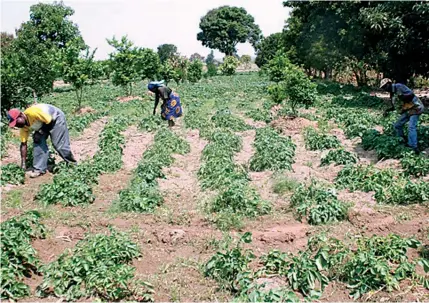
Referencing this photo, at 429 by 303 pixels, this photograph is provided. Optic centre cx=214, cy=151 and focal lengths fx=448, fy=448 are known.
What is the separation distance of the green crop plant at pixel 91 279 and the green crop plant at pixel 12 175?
151 inches

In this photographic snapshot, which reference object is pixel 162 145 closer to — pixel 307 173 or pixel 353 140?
pixel 307 173

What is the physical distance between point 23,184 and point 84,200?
1.74 metres

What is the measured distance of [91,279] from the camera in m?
4.42

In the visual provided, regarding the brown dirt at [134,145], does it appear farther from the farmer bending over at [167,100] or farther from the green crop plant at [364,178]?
the green crop plant at [364,178]

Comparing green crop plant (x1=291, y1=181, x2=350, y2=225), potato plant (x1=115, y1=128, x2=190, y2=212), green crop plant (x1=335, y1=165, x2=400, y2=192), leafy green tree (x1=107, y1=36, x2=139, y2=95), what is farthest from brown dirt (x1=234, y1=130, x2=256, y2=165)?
leafy green tree (x1=107, y1=36, x2=139, y2=95)

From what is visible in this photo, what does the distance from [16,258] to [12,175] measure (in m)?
3.93

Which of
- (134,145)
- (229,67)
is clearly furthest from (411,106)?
(229,67)

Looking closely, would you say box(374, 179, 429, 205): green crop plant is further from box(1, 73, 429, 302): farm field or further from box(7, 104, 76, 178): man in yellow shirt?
box(7, 104, 76, 178): man in yellow shirt

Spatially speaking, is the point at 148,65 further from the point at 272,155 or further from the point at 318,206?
the point at 318,206

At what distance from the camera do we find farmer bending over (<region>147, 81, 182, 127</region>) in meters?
→ 13.0

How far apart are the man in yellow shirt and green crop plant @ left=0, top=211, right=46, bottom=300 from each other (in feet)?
10.3

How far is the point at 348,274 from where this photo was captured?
468 cm

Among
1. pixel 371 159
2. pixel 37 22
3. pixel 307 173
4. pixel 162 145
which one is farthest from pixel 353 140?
pixel 37 22

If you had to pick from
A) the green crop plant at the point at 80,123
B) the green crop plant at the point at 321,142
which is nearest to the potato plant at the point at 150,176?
the green crop plant at the point at 321,142
